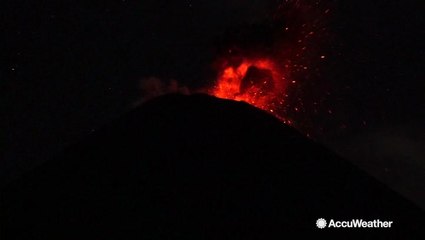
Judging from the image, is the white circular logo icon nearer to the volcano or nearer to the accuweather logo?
the accuweather logo

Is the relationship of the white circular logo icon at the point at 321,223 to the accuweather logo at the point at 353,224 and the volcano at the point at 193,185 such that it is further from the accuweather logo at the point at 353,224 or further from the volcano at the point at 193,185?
the volcano at the point at 193,185

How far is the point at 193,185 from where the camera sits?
37.7 ft

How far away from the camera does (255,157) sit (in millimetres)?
13266

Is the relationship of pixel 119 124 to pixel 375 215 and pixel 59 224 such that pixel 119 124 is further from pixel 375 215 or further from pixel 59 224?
pixel 375 215

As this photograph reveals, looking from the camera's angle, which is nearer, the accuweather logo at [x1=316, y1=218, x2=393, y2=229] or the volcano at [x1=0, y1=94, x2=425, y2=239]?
the volcano at [x1=0, y1=94, x2=425, y2=239]

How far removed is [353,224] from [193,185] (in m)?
3.83

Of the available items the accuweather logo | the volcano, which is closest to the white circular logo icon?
the accuweather logo

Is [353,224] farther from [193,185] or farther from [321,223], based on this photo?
[193,185]

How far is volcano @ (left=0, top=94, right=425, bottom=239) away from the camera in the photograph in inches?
403

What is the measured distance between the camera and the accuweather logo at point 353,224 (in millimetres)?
10544

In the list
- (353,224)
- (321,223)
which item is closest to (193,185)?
(321,223)

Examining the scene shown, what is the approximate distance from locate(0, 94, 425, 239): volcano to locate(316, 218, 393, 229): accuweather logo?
145 millimetres

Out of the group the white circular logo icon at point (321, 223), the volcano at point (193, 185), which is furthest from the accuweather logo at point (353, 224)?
the volcano at point (193, 185)

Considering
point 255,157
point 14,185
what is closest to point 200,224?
point 255,157
